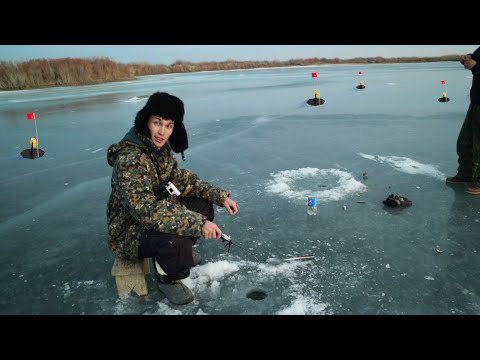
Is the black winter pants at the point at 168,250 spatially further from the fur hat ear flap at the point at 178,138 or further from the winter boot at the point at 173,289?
the fur hat ear flap at the point at 178,138

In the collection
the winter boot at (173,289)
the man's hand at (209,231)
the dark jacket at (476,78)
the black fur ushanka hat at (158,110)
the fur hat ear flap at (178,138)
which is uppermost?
the dark jacket at (476,78)

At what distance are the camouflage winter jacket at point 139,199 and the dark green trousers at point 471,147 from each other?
12.5ft

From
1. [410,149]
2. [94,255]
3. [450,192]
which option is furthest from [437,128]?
[94,255]

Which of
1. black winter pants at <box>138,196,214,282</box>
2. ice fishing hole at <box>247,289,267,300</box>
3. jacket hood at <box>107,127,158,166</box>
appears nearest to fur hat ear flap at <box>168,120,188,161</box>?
jacket hood at <box>107,127,158,166</box>

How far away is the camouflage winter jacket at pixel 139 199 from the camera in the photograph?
93.4 inches

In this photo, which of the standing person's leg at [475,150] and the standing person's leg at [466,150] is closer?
the standing person's leg at [475,150]

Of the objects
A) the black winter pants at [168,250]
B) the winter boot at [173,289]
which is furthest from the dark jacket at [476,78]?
the winter boot at [173,289]

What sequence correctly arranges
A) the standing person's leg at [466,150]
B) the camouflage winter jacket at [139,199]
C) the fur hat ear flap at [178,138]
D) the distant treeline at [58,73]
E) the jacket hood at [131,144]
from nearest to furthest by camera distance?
the camouflage winter jacket at [139,199], the jacket hood at [131,144], the fur hat ear flap at [178,138], the standing person's leg at [466,150], the distant treeline at [58,73]

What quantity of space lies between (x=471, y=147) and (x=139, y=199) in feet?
14.8

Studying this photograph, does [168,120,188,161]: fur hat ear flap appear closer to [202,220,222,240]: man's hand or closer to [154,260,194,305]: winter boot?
[202,220,222,240]: man's hand

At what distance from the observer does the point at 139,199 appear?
2.39 m

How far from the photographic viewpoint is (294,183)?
4.95 meters

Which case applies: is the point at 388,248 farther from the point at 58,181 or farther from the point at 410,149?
the point at 58,181

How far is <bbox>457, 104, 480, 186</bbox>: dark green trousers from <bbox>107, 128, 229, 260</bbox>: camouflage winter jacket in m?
3.80
